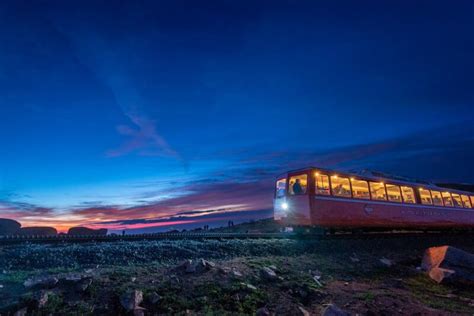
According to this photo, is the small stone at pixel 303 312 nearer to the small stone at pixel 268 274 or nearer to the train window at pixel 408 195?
the small stone at pixel 268 274

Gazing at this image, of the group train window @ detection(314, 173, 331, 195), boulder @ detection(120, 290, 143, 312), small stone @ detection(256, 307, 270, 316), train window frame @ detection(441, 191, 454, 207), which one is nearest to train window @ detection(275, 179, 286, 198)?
train window @ detection(314, 173, 331, 195)

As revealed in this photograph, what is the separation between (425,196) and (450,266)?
13450 mm

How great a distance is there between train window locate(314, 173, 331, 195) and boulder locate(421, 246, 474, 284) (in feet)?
17.7

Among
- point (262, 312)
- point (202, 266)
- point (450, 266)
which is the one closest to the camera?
point (262, 312)

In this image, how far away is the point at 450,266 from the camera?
9.92 metres

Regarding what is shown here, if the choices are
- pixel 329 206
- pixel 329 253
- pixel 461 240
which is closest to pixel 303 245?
pixel 329 253

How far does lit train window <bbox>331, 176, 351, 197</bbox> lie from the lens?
16003 millimetres

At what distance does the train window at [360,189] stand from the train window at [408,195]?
13.6ft

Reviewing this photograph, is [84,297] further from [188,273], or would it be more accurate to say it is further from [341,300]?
[341,300]

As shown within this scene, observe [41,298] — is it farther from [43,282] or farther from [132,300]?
[132,300]

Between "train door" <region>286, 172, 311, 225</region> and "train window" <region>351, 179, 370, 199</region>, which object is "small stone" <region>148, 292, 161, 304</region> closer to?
"train door" <region>286, 172, 311, 225</region>

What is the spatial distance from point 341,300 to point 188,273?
10.6 feet

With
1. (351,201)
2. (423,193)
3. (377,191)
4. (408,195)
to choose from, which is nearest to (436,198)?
(423,193)

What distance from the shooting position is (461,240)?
20938 millimetres
